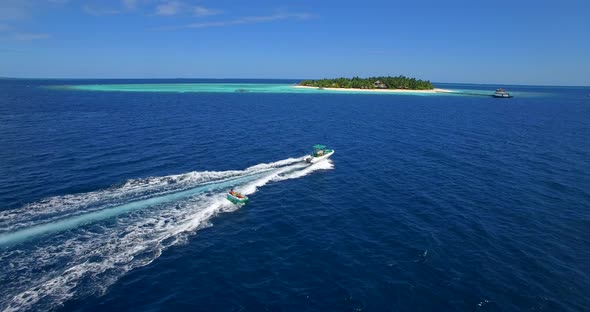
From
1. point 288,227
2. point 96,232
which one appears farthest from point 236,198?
point 96,232

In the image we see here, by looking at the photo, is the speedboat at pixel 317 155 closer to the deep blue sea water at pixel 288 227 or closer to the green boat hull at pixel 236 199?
the deep blue sea water at pixel 288 227

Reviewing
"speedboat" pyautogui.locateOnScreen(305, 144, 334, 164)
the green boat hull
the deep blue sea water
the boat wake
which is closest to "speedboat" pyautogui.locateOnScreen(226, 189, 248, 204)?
the green boat hull

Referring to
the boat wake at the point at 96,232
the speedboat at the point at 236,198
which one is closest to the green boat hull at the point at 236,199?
the speedboat at the point at 236,198

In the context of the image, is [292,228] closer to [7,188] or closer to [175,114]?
[7,188]

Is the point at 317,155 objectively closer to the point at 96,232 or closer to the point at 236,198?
the point at 236,198

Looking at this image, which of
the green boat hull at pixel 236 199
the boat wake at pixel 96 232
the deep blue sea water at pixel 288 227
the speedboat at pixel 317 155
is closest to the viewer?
the deep blue sea water at pixel 288 227

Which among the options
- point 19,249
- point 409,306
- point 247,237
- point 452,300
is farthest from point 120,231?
point 452,300

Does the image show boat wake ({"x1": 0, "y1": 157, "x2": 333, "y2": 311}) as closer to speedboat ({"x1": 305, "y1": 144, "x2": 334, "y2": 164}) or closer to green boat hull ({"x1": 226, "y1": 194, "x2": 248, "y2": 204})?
green boat hull ({"x1": 226, "y1": 194, "x2": 248, "y2": 204})
